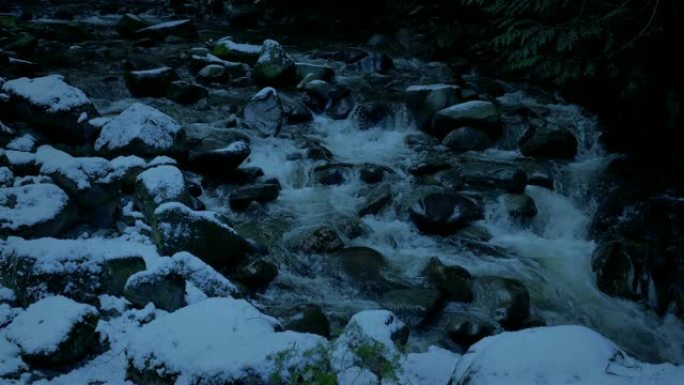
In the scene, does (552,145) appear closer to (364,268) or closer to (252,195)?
(364,268)

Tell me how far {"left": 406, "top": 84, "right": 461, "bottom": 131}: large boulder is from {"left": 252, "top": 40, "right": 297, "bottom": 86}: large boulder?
247 centimetres

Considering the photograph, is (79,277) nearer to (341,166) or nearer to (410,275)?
(410,275)

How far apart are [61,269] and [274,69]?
268 inches

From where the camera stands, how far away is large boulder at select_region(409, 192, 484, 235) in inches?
239

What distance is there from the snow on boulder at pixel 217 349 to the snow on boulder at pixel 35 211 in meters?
2.13

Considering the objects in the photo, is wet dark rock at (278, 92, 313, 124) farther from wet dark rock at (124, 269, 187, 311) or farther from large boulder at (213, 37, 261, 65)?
wet dark rock at (124, 269, 187, 311)

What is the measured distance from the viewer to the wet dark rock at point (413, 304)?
4.63 m

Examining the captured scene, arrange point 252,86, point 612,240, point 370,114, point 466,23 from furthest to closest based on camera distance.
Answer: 1. point 466,23
2. point 252,86
3. point 370,114
4. point 612,240

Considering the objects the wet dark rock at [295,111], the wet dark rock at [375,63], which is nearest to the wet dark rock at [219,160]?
the wet dark rock at [295,111]

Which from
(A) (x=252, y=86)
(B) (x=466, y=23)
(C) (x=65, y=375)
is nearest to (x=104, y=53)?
(A) (x=252, y=86)

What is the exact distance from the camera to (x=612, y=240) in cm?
576

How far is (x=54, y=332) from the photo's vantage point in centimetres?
310

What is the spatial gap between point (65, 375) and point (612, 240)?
5374 mm

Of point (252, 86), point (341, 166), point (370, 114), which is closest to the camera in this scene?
point (341, 166)
